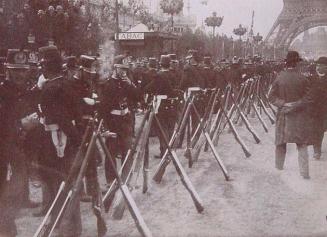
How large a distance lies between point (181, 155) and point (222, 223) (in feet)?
15.8

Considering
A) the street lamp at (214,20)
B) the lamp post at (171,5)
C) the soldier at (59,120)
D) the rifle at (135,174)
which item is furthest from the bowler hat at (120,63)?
the street lamp at (214,20)

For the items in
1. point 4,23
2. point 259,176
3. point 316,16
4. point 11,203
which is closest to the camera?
point 11,203

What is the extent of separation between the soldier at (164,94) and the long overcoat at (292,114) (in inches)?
95.2

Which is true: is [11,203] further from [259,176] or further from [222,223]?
[259,176]

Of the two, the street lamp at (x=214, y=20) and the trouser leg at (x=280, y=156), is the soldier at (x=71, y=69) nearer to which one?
the trouser leg at (x=280, y=156)

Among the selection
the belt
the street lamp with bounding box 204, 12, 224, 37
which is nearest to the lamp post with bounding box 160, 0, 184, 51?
the street lamp with bounding box 204, 12, 224, 37

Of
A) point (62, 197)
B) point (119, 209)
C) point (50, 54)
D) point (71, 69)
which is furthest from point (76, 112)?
point (71, 69)

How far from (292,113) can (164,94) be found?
9.63 ft

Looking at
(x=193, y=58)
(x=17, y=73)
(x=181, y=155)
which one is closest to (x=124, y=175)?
(x=17, y=73)

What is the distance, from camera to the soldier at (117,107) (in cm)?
774

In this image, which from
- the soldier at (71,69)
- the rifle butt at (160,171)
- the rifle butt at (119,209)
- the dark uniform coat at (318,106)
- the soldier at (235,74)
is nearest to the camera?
the rifle butt at (119,209)

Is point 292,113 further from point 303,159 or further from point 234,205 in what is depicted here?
point 234,205

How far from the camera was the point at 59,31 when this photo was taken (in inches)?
945

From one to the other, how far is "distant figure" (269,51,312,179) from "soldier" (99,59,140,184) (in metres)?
2.44
